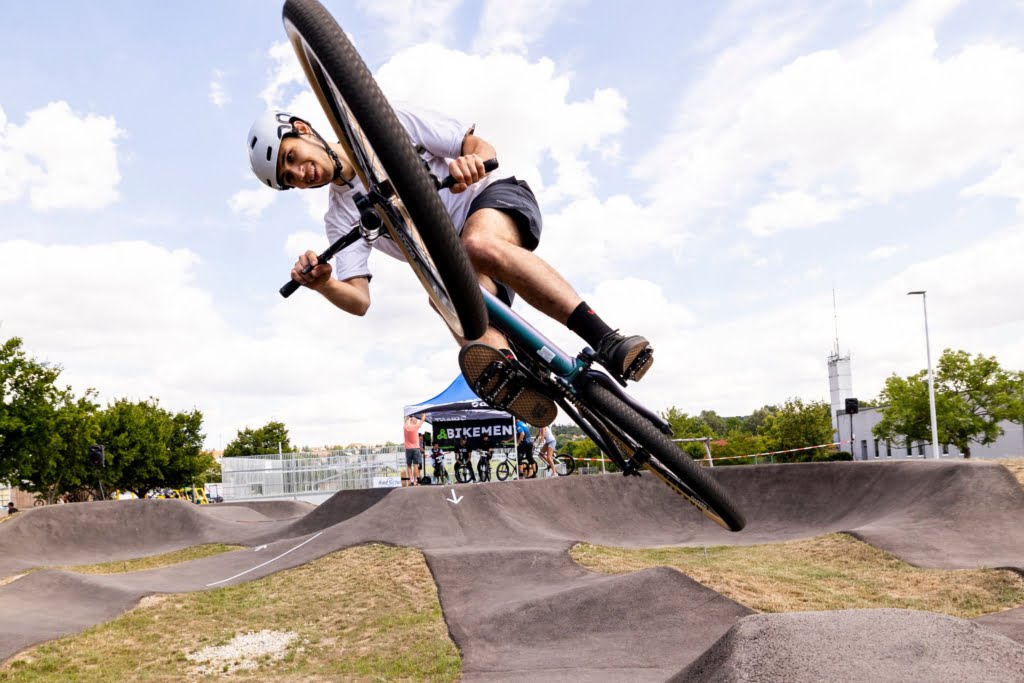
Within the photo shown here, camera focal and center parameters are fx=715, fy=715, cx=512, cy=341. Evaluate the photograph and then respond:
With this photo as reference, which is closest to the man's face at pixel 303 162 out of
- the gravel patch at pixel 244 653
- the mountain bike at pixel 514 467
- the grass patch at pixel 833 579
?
the gravel patch at pixel 244 653

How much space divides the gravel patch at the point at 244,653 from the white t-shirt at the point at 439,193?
5.42m

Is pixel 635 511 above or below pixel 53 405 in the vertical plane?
below

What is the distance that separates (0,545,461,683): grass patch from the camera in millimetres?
7277

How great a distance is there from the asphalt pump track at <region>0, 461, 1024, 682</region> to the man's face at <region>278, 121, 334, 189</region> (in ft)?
10.6

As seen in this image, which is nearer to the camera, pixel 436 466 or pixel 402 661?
pixel 402 661

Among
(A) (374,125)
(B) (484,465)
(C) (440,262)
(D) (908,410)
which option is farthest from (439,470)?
(D) (908,410)

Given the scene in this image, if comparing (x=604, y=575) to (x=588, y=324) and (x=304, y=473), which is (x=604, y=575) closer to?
(x=588, y=324)

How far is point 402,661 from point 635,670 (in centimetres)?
238

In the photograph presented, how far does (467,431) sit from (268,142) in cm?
2802

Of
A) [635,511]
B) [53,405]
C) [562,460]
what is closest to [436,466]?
[562,460]

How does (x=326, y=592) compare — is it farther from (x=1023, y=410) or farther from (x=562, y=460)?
(x=1023, y=410)

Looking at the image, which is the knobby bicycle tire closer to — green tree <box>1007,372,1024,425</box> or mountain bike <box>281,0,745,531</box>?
mountain bike <box>281,0,745,531</box>

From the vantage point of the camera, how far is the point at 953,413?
38781 millimetres

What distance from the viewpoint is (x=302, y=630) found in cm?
845
